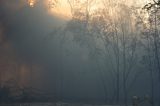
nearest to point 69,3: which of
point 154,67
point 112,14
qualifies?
point 112,14

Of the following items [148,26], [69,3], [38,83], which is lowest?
[38,83]

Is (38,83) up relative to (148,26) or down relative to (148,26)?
down

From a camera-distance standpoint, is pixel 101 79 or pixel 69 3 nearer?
pixel 69 3

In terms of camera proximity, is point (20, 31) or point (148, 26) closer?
point (148, 26)

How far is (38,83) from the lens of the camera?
5166 centimetres

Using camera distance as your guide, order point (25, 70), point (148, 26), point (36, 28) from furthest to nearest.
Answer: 1. point (36, 28)
2. point (25, 70)
3. point (148, 26)

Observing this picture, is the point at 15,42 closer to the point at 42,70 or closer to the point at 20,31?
the point at 20,31

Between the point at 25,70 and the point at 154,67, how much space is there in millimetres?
19724

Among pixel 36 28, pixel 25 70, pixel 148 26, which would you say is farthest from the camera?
pixel 36 28

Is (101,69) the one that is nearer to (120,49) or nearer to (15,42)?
(120,49)

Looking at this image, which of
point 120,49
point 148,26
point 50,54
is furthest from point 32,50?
point 148,26

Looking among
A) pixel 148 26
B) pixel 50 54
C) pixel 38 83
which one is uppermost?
pixel 148 26

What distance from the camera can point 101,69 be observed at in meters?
53.2

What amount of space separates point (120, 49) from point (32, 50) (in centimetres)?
1365
